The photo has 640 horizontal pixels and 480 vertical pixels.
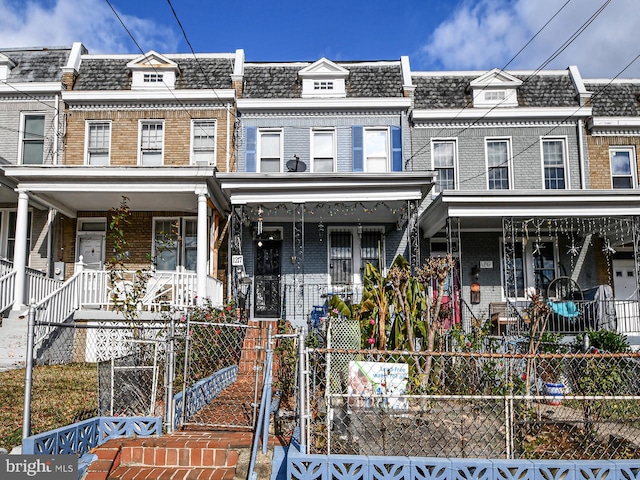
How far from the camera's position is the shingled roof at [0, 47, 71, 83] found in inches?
663

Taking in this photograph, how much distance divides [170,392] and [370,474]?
7.99ft

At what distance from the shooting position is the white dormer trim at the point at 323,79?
1672 cm

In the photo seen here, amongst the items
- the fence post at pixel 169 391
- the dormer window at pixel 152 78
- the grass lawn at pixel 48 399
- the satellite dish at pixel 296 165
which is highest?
the dormer window at pixel 152 78

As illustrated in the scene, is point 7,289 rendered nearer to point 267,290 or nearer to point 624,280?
point 267,290

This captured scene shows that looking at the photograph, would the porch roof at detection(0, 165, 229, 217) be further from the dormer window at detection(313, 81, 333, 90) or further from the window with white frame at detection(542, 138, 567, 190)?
the window with white frame at detection(542, 138, 567, 190)

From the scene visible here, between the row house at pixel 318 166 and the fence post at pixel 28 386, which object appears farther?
the row house at pixel 318 166

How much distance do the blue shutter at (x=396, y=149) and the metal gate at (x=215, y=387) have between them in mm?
7844

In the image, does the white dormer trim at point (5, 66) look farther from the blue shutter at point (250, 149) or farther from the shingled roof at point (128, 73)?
the blue shutter at point (250, 149)

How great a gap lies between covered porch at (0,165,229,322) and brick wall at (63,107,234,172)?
1.62 metres

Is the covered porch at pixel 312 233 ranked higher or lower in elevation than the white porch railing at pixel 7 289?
higher

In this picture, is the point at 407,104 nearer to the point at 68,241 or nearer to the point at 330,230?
the point at 330,230

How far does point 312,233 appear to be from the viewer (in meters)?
15.9

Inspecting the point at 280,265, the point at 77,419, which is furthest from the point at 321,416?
the point at 280,265

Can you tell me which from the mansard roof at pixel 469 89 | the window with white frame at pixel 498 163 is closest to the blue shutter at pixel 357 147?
the mansard roof at pixel 469 89
